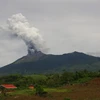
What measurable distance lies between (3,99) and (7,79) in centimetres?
7886

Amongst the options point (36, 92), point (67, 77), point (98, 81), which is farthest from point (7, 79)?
point (36, 92)

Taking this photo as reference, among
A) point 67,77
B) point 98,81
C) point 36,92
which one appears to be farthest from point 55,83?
point 36,92

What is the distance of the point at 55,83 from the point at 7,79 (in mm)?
49585

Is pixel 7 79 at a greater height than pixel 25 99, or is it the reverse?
pixel 7 79

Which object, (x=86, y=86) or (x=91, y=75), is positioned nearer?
(x=86, y=86)

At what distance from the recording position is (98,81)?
68.1m

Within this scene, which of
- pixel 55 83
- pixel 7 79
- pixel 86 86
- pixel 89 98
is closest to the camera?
pixel 89 98

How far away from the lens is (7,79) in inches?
5025

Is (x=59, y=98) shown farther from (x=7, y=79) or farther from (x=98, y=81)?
(x=7, y=79)

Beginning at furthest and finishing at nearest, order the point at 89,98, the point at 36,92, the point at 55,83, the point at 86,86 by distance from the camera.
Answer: the point at 55,83, the point at 86,86, the point at 36,92, the point at 89,98

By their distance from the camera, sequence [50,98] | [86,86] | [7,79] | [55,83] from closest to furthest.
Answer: [50,98], [86,86], [55,83], [7,79]

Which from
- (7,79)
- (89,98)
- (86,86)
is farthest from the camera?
(7,79)

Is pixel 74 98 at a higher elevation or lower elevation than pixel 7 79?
lower

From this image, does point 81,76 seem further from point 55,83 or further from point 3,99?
point 3,99
